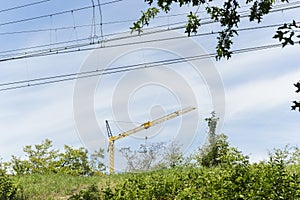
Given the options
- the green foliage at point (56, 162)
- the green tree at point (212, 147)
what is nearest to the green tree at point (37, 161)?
the green foliage at point (56, 162)

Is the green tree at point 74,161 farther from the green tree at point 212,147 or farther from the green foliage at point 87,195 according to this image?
the green foliage at point 87,195

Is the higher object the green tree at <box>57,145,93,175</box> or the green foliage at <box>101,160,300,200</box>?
the green tree at <box>57,145,93,175</box>

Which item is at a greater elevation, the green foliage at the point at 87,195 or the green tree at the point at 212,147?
the green tree at the point at 212,147

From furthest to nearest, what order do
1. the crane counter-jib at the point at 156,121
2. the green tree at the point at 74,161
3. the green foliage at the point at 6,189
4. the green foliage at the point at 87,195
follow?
the green tree at the point at 74,161 → the crane counter-jib at the point at 156,121 → the green foliage at the point at 6,189 → the green foliage at the point at 87,195

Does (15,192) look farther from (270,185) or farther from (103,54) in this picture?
(270,185)

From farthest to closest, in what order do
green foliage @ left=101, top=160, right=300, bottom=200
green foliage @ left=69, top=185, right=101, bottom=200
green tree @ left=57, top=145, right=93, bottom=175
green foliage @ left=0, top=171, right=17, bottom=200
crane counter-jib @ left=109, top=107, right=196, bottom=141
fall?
green tree @ left=57, top=145, right=93, bottom=175 → crane counter-jib @ left=109, top=107, right=196, bottom=141 → green foliage @ left=0, top=171, right=17, bottom=200 → green foliage @ left=69, top=185, right=101, bottom=200 → green foliage @ left=101, top=160, right=300, bottom=200

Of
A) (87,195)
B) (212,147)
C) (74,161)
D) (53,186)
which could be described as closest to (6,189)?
(53,186)

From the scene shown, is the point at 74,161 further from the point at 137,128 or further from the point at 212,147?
the point at 212,147

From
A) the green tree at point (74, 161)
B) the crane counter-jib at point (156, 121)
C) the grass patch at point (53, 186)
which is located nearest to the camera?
the grass patch at point (53, 186)

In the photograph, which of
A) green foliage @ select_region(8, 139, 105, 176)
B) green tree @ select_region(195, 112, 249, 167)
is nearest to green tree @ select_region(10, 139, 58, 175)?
green foliage @ select_region(8, 139, 105, 176)

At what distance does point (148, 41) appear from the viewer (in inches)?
460

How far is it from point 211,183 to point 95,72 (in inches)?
239

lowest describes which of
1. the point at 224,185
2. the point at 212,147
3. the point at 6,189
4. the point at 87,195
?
the point at 224,185

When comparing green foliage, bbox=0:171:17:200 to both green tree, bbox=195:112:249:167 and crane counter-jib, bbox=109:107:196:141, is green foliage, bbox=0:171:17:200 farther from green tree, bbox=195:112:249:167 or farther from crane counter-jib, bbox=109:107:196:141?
crane counter-jib, bbox=109:107:196:141
